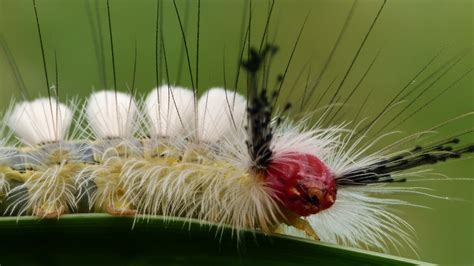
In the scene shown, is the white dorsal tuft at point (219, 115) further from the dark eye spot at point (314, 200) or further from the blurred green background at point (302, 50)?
the blurred green background at point (302, 50)

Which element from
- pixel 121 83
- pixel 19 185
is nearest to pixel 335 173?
pixel 19 185

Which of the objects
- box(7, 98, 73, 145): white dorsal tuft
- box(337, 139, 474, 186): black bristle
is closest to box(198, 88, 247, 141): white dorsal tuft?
box(337, 139, 474, 186): black bristle

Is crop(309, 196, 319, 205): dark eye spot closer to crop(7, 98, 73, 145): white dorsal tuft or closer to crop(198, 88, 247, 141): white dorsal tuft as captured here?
crop(198, 88, 247, 141): white dorsal tuft

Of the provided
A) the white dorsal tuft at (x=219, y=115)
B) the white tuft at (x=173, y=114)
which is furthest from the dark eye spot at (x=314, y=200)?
the white tuft at (x=173, y=114)

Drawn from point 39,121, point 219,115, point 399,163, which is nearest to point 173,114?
point 219,115

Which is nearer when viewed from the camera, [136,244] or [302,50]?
[136,244]

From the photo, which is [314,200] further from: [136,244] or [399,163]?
[136,244]
